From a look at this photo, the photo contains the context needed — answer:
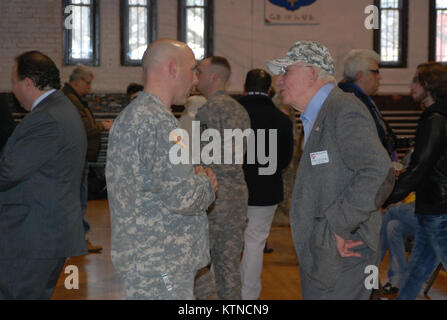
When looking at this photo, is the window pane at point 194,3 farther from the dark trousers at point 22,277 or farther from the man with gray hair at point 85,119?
the dark trousers at point 22,277

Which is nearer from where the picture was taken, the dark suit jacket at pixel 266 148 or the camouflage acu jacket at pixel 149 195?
the camouflage acu jacket at pixel 149 195

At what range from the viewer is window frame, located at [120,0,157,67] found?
11.5 m

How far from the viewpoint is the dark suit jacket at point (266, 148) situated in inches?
176

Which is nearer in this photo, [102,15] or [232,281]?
[232,281]

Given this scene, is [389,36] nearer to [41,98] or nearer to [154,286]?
[41,98]

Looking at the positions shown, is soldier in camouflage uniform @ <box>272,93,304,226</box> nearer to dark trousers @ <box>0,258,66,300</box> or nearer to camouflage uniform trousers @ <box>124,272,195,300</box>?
dark trousers @ <box>0,258,66,300</box>

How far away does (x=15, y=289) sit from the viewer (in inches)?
115

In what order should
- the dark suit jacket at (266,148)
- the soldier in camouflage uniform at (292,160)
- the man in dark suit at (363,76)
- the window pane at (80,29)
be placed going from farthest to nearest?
the window pane at (80,29) < the soldier in camouflage uniform at (292,160) < the dark suit jacket at (266,148) < the man in dark suit at (363,76)

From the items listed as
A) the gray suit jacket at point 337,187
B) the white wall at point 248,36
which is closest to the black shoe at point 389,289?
the gray suit jacket at point 337,187

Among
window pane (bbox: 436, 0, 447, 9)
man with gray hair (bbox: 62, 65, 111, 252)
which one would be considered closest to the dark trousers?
man with gray hair (bbox: 62, 65, 111, 252)

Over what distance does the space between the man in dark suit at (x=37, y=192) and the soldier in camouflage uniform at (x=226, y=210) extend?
1161 millimetres
